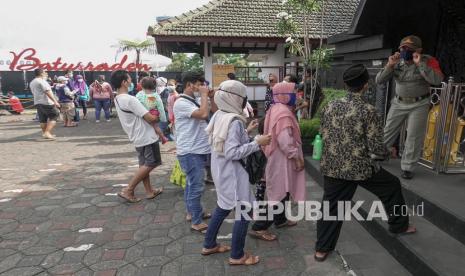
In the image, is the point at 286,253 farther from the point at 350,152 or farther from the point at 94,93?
the point at 94,93

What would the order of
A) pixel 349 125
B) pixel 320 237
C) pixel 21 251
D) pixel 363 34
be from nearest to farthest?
pixel 349 125, pixel 320 237, pixel 21 251, pixel 363 34

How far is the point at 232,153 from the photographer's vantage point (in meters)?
2.73

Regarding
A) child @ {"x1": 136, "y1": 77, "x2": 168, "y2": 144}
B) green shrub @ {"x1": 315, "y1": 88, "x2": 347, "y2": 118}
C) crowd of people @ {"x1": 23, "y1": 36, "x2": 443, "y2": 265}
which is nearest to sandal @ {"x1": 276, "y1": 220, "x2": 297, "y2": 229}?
crowd of people @ {"x1": 23, "y1": 36, "x2": 443, "y2": 265}

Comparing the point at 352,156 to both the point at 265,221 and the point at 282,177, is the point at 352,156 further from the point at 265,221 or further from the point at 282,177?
the point at 265,221

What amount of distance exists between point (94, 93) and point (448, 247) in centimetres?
1169

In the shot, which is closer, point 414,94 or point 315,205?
point 414,94

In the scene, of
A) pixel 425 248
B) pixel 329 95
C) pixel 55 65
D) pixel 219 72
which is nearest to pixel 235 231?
pixel 425 248

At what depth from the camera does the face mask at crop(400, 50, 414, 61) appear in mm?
3752

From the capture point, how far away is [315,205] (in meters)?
4.39

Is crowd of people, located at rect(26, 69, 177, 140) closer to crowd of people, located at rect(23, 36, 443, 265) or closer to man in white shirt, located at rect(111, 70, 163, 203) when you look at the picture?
man in white shirt, located at rect(111, 70, 163, 203)

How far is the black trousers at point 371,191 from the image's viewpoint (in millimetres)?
2895

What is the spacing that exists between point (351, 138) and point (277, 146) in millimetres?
777

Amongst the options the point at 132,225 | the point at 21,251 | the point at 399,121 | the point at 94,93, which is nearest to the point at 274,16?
the point at 94,93

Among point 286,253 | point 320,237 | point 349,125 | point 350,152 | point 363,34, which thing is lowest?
point 286,253
